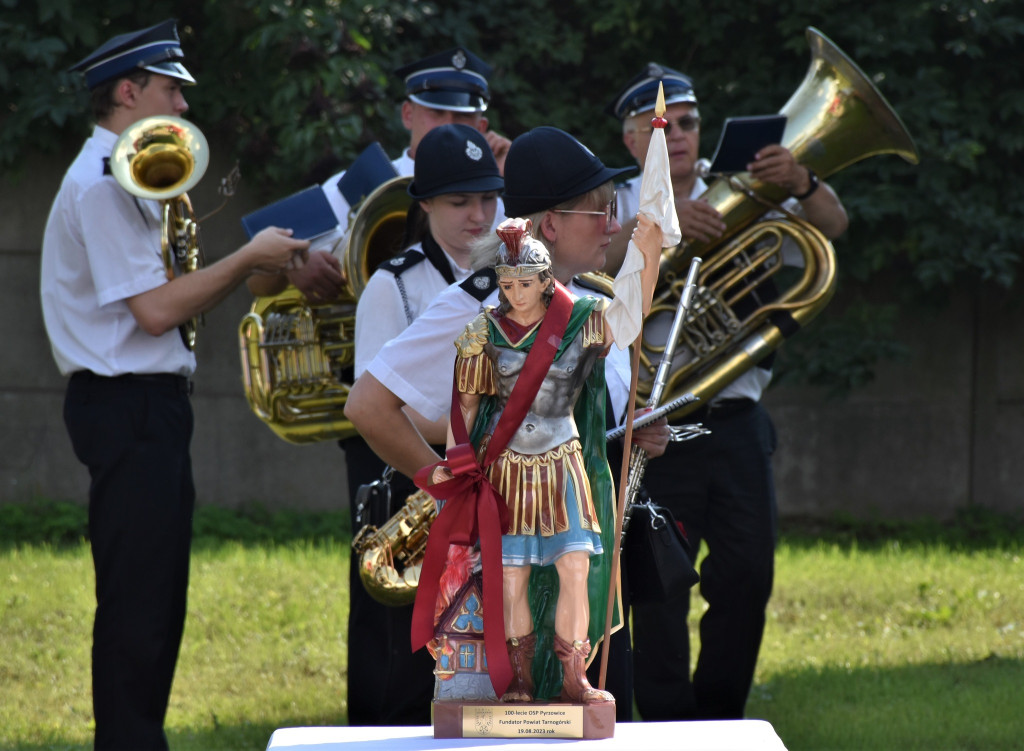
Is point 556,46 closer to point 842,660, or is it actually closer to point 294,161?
point 294,161

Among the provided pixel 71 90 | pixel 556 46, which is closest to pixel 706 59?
pixel 556 46

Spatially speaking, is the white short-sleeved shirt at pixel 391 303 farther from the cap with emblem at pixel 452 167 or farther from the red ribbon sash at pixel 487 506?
the red ribbon sash at pixel 487 506

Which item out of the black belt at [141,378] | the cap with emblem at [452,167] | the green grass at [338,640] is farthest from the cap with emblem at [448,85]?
the green grass at [338,640]

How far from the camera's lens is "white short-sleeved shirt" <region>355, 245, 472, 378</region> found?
10.9ft

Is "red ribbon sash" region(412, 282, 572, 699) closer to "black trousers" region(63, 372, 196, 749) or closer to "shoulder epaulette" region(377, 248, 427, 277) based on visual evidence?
"shoulder epaulette" region(377, 248, 427, 277)

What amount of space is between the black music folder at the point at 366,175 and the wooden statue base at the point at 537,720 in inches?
87.4

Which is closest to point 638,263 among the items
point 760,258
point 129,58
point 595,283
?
point 595,283

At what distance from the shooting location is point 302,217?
393cm

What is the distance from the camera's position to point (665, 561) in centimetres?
271

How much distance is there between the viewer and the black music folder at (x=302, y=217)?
3.92 metres

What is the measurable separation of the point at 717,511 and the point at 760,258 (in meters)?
0.85

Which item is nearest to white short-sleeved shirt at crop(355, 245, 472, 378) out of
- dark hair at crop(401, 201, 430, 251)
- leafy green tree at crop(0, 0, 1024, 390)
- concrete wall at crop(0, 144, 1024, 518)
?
dark hair at crop(401, 201, 430, 251)

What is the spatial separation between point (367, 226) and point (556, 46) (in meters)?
4.27

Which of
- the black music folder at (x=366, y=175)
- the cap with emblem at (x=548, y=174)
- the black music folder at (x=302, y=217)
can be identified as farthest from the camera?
the black music folder at (x=366, y=175)
